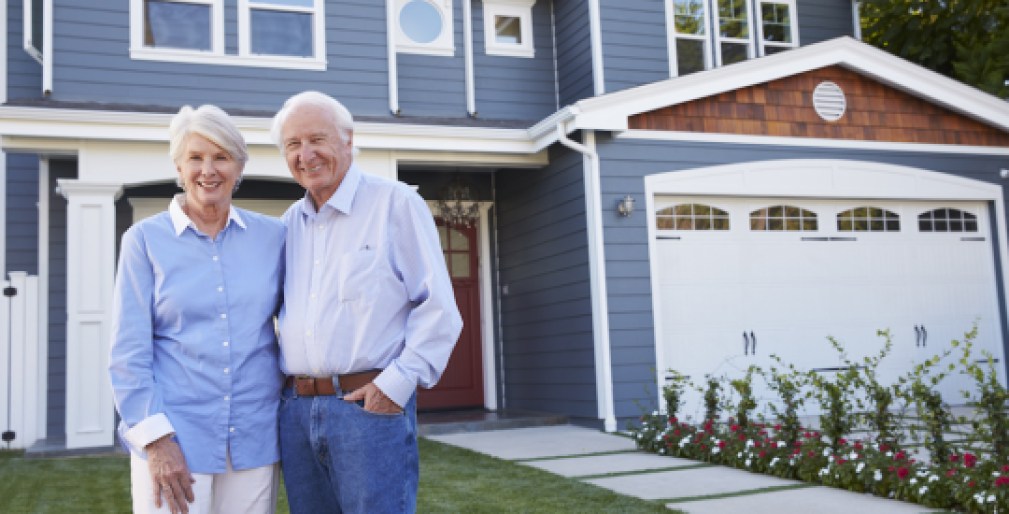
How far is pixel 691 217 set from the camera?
877cm

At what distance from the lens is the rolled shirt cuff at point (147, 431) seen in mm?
2021

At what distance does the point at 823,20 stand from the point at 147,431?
11.3 m

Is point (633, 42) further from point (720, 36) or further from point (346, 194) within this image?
point (346, 194)

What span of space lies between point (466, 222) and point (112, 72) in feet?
12.7

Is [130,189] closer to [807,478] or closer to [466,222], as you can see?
[466,222]

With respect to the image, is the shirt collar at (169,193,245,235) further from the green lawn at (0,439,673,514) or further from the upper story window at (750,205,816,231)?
the upper story window at (750,205,816,231)

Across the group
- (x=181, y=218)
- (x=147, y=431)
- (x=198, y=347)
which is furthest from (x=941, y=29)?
(x=147, y=431)

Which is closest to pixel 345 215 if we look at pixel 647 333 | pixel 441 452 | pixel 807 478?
pixel 807 478

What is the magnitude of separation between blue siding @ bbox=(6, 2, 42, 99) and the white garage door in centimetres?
639

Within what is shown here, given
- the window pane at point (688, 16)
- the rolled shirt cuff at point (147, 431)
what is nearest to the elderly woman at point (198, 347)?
the rolled shirt cuff at point (147, 431)

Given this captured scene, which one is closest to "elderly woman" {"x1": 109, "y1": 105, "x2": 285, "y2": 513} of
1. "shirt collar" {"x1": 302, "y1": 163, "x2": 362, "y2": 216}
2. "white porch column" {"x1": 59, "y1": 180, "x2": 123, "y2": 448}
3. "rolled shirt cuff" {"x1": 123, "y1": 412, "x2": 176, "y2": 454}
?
"rolled shirt cuff" {"x1": 123, "y1": 412, "x2": 176, "y2": 454}

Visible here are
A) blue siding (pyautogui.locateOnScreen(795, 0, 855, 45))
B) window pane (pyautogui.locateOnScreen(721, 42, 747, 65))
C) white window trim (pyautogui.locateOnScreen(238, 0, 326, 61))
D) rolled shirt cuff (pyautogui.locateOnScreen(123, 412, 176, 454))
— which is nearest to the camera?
rolled shirt cuff (pyautogui.locateOnScreen(123, 412, 176, 454))

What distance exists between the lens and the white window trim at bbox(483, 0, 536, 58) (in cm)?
1030

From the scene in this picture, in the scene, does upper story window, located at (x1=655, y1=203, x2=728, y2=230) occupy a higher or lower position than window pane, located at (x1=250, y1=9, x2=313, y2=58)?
lower
